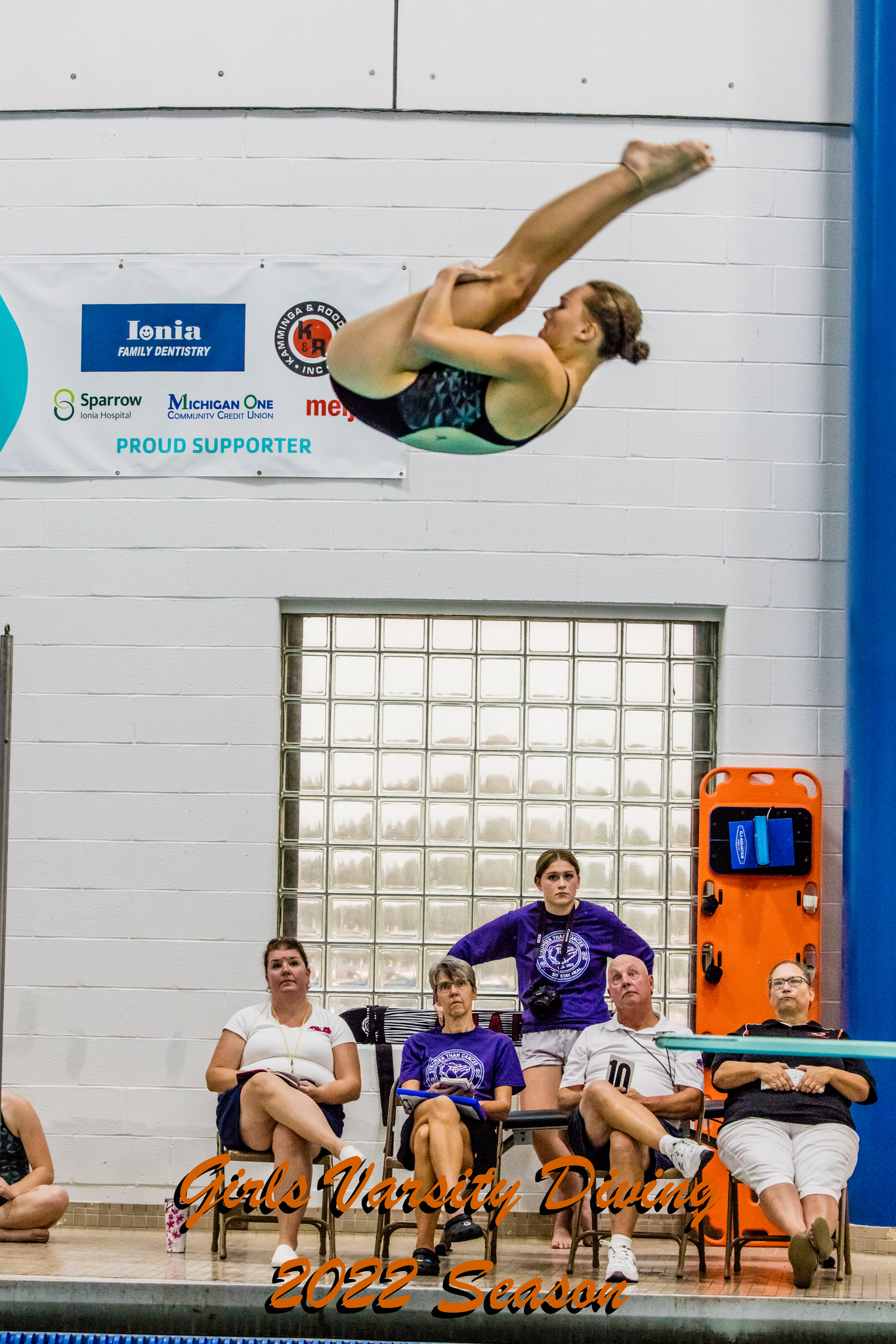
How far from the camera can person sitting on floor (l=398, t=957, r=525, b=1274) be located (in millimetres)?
3992

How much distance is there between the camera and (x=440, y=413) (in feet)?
17.1

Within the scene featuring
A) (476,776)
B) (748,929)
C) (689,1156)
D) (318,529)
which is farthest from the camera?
(476,776)

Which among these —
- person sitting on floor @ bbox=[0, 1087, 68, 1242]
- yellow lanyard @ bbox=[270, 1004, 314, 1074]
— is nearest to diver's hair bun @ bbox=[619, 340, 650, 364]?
yellow lanyard @ bbox=[270, 1004, 314, 1074]

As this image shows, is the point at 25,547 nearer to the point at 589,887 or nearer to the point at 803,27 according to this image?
the point at 589,887

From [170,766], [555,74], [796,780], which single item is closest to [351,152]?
[555,74]

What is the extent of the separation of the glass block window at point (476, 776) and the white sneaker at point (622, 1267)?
53.4 inches

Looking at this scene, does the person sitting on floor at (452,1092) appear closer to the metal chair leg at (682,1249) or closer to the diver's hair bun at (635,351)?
the metal chair leg at (682,1249)

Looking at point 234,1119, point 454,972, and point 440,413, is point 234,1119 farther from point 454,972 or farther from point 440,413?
point 440,413

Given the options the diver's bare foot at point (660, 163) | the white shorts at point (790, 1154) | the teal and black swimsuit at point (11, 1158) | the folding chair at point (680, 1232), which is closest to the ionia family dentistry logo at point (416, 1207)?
the folding chair at point (680, 1232)

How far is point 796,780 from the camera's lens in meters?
5.05

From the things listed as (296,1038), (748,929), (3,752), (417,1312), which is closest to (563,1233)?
(417,1312)

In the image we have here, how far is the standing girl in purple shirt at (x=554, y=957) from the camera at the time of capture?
4762 millimetres

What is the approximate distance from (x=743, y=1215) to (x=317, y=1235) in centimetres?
148

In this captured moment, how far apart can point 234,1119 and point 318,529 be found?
216 centimetres
